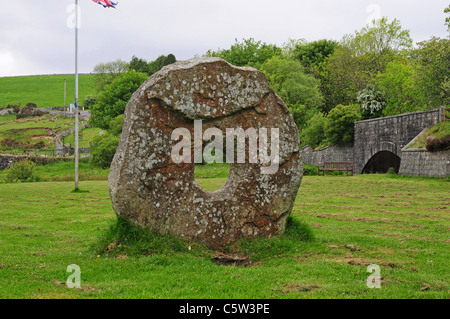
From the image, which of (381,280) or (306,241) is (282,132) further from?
(381,280)

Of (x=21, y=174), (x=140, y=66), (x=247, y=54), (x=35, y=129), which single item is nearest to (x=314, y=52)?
(x=247, y=54)

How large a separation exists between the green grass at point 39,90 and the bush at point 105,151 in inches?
2280

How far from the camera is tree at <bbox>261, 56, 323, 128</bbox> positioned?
47312 mm

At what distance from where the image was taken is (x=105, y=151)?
1551 inches

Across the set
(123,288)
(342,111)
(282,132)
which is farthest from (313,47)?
(123,288)

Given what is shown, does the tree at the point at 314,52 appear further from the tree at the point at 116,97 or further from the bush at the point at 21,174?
the bush at the point at 21,174

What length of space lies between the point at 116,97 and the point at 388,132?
1415 inches

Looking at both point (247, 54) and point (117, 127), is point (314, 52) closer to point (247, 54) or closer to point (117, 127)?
point (247, 54)

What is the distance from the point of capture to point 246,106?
28.7 ft

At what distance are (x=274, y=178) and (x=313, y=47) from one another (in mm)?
58520

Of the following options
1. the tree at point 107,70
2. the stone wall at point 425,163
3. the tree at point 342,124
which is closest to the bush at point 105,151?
the tree at point 342,124

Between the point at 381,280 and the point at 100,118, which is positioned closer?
the point at 381,280

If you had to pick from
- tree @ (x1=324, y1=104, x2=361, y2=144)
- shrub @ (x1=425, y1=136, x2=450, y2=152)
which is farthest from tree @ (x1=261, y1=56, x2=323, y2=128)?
shrub @ (x1=425, y1=136, x2=450, y2=152)
